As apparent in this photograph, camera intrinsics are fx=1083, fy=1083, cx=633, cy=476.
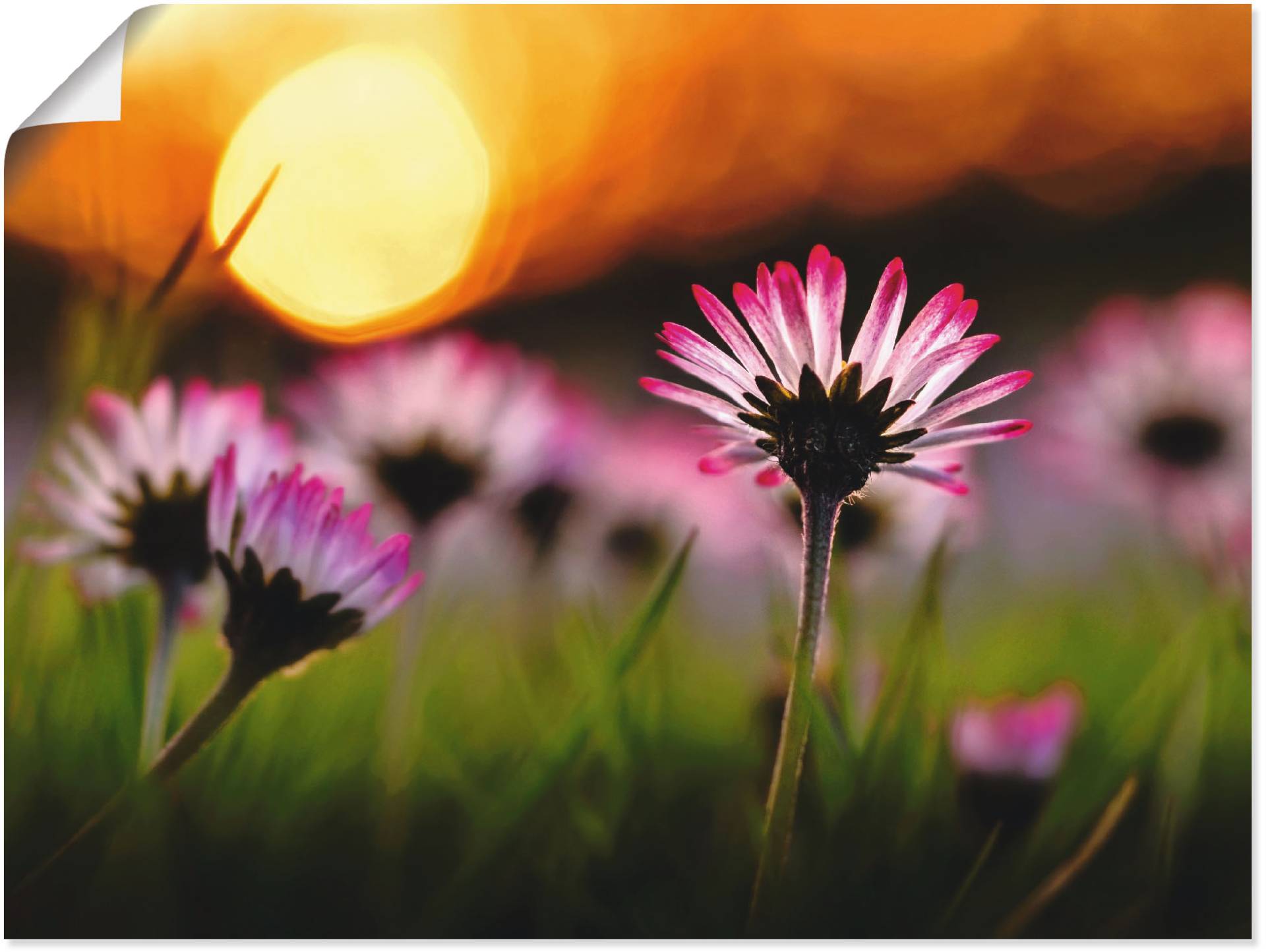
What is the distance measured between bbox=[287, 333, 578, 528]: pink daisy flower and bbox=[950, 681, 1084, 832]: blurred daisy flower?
12.6 inches

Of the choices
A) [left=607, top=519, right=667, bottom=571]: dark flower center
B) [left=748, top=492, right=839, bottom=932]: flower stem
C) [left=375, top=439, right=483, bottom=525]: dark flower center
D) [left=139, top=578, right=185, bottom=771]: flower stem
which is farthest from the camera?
[left=607, top=519, right=667, bottom=571]: dark flower center

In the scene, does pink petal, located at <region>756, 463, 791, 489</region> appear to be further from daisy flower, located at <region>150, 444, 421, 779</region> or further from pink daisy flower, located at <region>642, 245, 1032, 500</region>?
daisy flower, located at <region>150, 444, 421, 779</region>

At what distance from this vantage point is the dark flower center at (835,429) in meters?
0.42

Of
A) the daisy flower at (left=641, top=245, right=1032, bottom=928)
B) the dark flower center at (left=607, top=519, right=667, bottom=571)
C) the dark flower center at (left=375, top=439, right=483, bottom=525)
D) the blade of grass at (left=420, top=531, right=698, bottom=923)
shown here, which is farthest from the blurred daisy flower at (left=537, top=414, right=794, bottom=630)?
the daisy flower at (left=641, top=245, right=1032, bottom=928)

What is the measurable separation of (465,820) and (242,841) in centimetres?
13

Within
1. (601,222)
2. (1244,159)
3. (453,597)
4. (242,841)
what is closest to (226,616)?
(242,841)

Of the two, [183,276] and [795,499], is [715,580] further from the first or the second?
[183,276]

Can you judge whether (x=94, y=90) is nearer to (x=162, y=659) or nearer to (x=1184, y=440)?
(x=162, y=659)

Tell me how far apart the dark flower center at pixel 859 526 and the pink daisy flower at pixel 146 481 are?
0.35 meters

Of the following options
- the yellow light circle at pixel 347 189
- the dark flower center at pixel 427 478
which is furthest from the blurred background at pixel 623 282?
the dark flower center at pixel 427 478

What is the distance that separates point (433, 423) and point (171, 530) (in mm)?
176

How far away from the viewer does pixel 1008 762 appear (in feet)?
2.03

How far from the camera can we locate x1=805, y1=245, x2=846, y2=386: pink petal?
426 millimetres

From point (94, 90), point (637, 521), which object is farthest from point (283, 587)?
point (94, 90)
